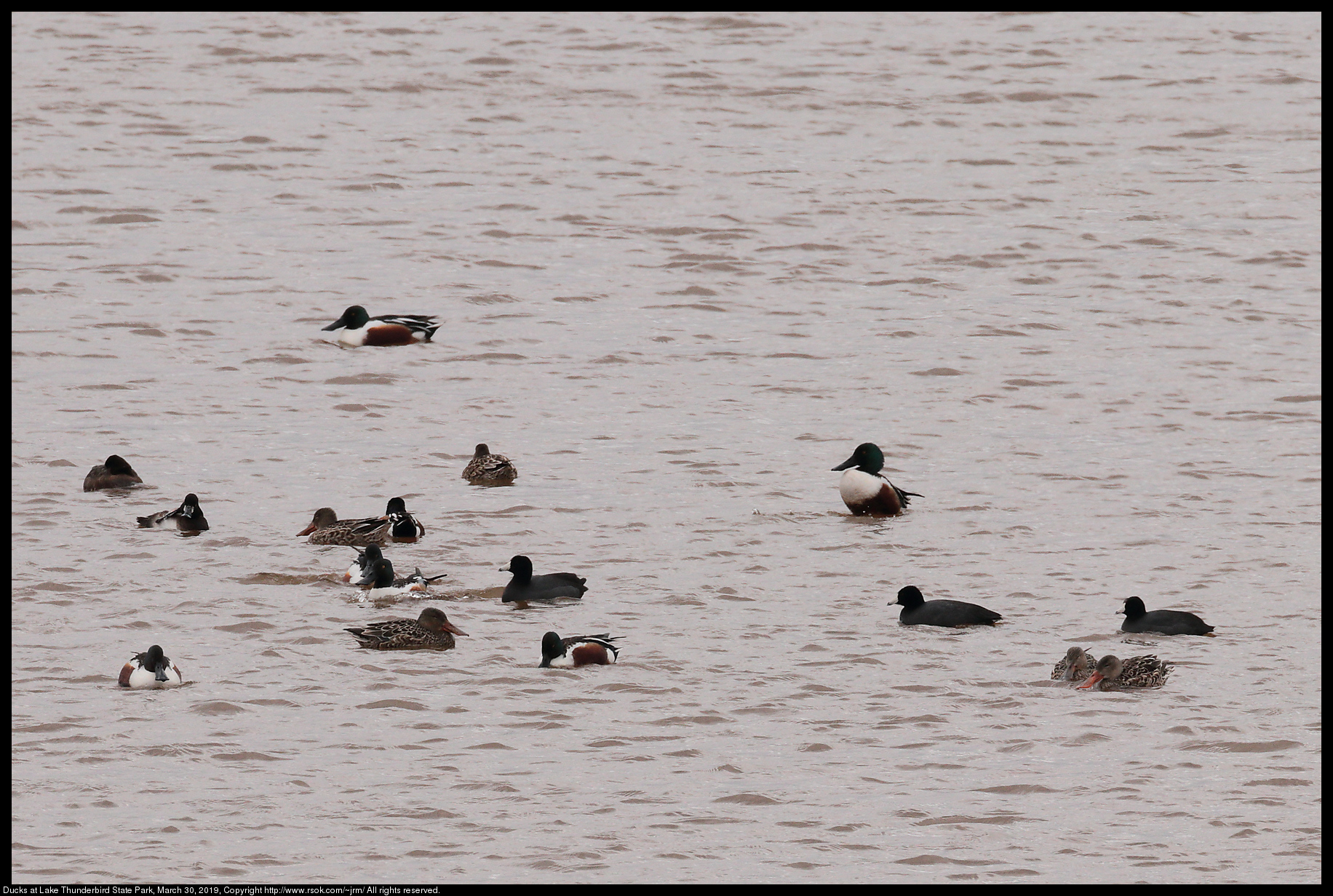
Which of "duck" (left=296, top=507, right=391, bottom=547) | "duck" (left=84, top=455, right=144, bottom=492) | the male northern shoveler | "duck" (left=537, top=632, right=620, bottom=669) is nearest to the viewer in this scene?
"duck" (left=537, top=632, right=620, bottom=669)

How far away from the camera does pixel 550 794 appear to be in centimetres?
1188

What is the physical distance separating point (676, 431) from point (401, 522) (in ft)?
13.5

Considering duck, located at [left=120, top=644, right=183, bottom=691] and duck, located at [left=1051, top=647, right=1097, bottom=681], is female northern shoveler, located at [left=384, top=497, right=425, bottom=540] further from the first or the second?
duck, located at [left=1051, top=647, right=1097, bottom=681]

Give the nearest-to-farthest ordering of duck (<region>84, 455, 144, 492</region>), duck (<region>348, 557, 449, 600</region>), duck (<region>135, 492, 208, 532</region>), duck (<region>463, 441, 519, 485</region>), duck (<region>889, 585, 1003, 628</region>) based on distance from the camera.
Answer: duck (<region>889, 585, 1003, 628</region>) → duck (<region>348, 557, 449, 600</region>) → duck (<region>135, 492, 208, 532</region>) → duck (<region>84, 455, 144, 492</region>) → duck (<region>463, 441, 519, 485</region>)

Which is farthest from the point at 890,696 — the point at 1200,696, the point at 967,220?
the point at 967,220

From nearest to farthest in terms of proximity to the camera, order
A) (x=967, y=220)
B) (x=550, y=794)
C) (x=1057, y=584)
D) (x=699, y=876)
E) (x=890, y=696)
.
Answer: (x=699, y=876), (x=550, y=794), (x=890, y=696), (x=1057, y=584), (x=967, y=220)

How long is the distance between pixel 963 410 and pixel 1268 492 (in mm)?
3455

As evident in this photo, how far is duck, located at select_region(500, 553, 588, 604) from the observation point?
50.0 ft

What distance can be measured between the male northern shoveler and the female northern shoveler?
618cm

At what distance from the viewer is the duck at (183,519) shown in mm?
16625

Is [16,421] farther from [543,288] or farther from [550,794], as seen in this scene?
[550,794]

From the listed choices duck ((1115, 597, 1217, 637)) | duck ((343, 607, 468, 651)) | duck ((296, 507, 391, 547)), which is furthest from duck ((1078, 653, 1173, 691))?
duck ((296, 507, 391, 547))

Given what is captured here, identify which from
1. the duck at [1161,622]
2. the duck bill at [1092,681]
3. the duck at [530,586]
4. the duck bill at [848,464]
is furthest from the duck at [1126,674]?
the duck bill at [848,464]

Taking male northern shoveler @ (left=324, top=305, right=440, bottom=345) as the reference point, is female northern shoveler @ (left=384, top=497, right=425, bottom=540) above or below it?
below
